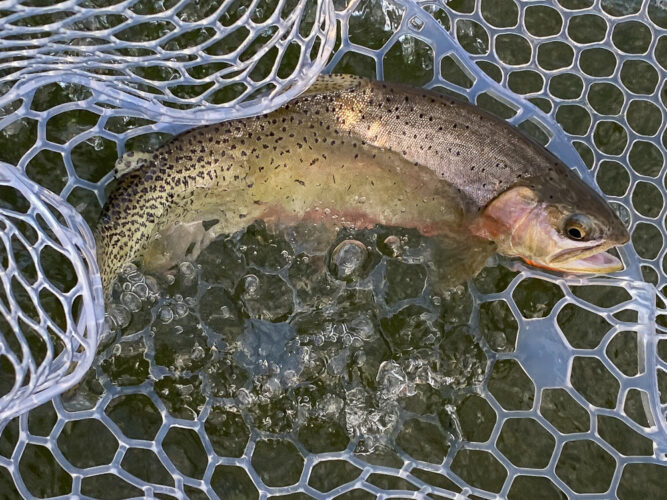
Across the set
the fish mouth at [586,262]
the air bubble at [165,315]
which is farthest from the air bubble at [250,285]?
the fish mouth at [586,262]

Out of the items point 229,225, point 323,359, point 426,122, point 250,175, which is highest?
point 426,122

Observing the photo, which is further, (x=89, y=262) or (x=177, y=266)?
(x=177, y=266)

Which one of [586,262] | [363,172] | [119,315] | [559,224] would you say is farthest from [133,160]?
[586,262]

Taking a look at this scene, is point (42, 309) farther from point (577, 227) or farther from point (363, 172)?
point (577, 227)

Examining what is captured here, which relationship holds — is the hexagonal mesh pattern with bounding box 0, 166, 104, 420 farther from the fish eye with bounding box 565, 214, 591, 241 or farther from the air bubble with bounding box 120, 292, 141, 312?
the fish eye with bounding box 565, 214, 591, 241

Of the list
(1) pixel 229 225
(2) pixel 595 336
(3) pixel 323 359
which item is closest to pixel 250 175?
(1) pixel 229 225

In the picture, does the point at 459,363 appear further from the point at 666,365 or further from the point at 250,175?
the point at 250,175

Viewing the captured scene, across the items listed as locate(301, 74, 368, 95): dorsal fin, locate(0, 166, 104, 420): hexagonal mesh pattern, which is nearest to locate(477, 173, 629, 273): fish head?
locate(301, 74, 368, 95): dorsal fin
